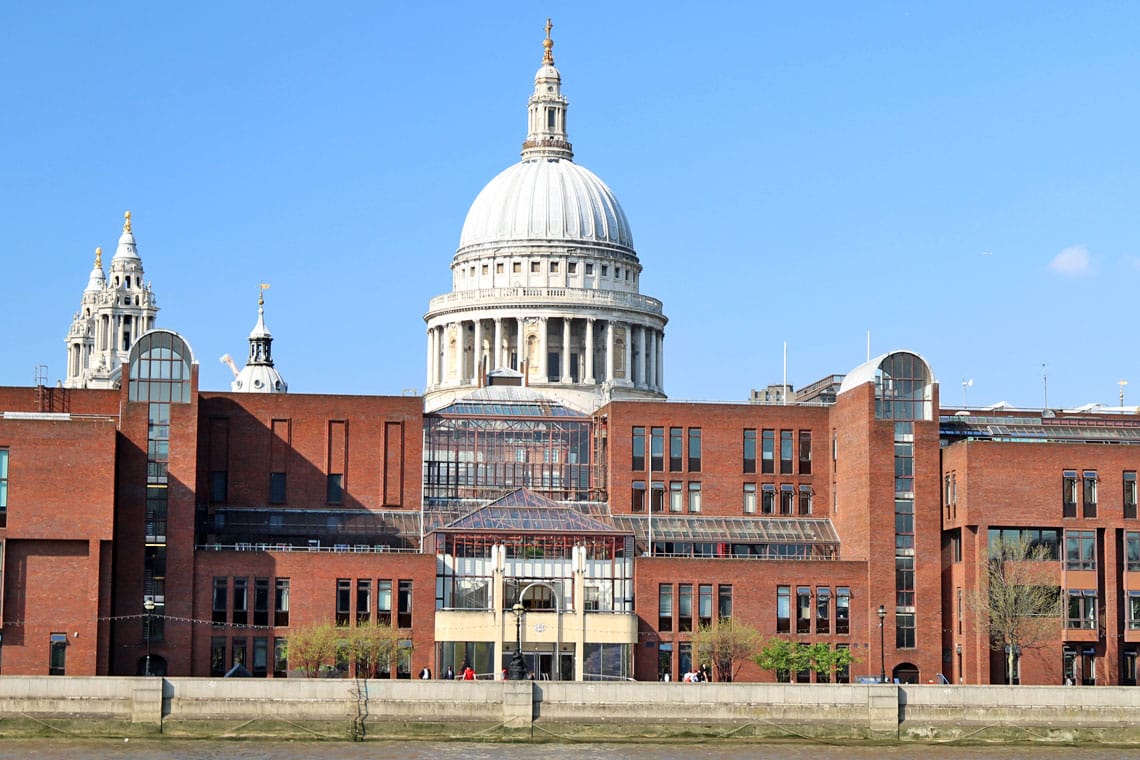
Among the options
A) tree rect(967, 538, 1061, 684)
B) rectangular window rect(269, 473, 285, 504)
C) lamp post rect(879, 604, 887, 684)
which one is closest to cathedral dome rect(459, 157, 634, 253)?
rectangular window rect(269, 473, 285, 504)

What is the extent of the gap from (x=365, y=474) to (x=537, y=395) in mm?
21641

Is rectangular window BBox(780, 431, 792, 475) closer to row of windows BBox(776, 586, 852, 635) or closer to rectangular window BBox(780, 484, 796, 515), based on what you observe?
rectangular window BBox(780, 484, 796, 515)

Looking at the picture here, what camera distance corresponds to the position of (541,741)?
97812 mm

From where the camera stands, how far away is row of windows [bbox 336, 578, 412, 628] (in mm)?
123125

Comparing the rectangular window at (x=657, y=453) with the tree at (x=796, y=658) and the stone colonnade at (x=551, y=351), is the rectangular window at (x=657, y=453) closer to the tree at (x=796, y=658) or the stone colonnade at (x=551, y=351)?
the tree at (x=796, y=658)

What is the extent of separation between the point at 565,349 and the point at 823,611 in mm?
57569

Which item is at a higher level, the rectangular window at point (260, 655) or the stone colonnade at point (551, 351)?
the stone colonnade at point (551, 351)

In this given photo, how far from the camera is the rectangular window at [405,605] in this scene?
123 meters

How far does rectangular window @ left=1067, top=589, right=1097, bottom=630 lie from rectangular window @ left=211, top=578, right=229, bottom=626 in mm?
43498

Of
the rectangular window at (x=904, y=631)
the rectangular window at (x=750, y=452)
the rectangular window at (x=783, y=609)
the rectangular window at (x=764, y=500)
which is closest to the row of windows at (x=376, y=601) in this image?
the rectangular window at (x=783, y=609)

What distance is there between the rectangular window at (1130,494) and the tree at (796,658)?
16798 millimetres

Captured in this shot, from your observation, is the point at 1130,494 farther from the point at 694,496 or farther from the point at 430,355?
the point at 430,355

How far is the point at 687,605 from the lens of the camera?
125500mm

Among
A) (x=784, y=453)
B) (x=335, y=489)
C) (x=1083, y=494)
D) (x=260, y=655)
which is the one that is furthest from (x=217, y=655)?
(x=1083, y=494)
